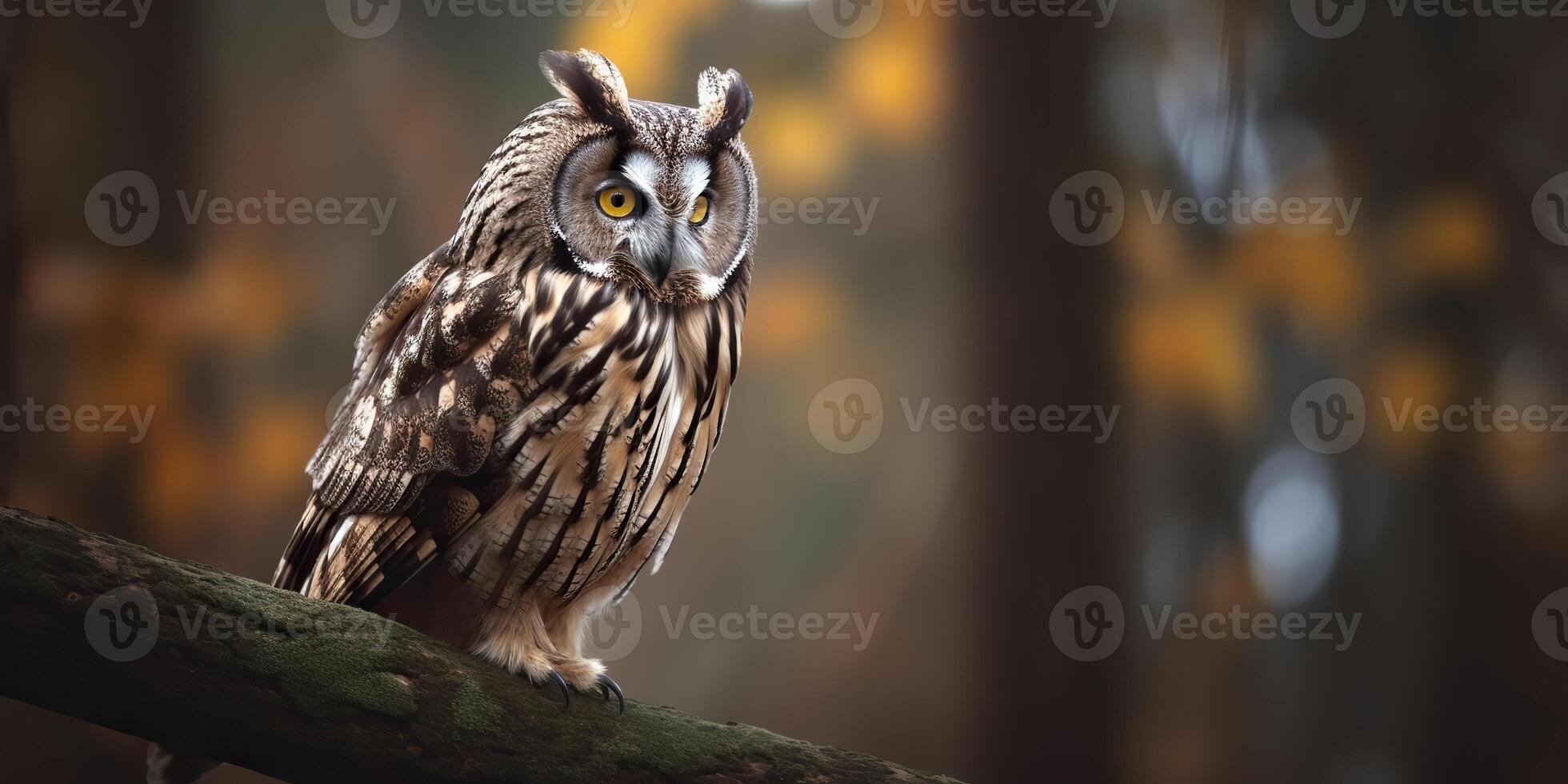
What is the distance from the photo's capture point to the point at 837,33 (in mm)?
2350

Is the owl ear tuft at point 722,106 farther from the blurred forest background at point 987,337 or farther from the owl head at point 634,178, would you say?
the blurred forest background at point 987,337

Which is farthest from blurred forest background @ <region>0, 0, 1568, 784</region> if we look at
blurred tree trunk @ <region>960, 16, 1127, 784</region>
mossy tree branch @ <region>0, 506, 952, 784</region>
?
mossy tree branch @ <region>0, 506, 952, 784</region>

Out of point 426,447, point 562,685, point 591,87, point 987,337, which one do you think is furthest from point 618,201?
point 987,337

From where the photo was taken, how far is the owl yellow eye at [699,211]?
1.31 m

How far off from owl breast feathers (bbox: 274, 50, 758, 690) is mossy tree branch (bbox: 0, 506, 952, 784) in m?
0.13

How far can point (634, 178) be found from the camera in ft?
4.14

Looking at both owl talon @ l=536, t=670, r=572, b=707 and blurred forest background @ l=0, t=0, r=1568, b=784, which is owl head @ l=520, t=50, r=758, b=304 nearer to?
owl talon @ l=536, t=670, r=572, b=707

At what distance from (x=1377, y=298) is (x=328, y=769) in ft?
7.42

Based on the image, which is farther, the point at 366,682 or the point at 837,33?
the point at 837,33

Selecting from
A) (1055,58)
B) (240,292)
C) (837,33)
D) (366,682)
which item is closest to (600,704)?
(366,682)

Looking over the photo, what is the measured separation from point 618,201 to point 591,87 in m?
0.14

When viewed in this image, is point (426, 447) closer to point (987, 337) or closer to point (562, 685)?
point (562, 685)

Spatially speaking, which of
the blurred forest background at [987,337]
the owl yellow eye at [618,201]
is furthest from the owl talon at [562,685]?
the blurred forest background at [987,337]

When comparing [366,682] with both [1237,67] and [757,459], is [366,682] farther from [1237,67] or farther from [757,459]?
[1237,67]
